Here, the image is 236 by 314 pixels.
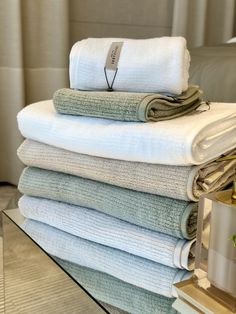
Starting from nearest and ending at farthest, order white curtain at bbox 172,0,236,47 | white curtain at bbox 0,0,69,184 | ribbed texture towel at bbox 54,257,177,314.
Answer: ribbed texture towel at bbox 54,257,177,314, white curtain at bbox 0,0,69,184, white curtain at bbox 172,0,236,47

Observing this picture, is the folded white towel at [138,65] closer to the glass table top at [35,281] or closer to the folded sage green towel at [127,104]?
the folded sage green towel at [127,104]

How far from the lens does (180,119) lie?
590mm

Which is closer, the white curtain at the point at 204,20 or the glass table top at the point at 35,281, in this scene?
the glass table top at the point at 35,281

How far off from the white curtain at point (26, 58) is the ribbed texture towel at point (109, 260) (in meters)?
1.11

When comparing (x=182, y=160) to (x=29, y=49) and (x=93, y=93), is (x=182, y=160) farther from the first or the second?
(x=29, y=49)

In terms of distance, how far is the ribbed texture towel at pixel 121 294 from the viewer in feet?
1.63

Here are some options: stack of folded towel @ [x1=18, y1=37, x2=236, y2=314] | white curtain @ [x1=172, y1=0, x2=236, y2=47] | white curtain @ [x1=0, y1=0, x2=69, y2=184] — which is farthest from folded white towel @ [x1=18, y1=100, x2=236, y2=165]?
white curtain @ [x1=172, y1=0, x2=236, y2=47]

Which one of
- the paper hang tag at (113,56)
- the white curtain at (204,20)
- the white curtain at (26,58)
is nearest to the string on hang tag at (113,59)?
the paper hang tag at (113,56)

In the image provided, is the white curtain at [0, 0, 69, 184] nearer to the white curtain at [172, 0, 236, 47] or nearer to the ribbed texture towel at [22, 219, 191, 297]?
the white curtain at [172, 0, 236, 47]

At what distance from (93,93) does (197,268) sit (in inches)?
11.4

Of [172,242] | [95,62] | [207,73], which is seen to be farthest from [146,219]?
[207,73]

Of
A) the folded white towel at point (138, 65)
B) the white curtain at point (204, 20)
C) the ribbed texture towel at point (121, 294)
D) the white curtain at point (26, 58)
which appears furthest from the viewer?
the white curtain at point (204, 20)

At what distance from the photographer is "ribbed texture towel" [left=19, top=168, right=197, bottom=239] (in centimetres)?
53

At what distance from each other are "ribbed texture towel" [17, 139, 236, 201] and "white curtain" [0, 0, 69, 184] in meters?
1.09
